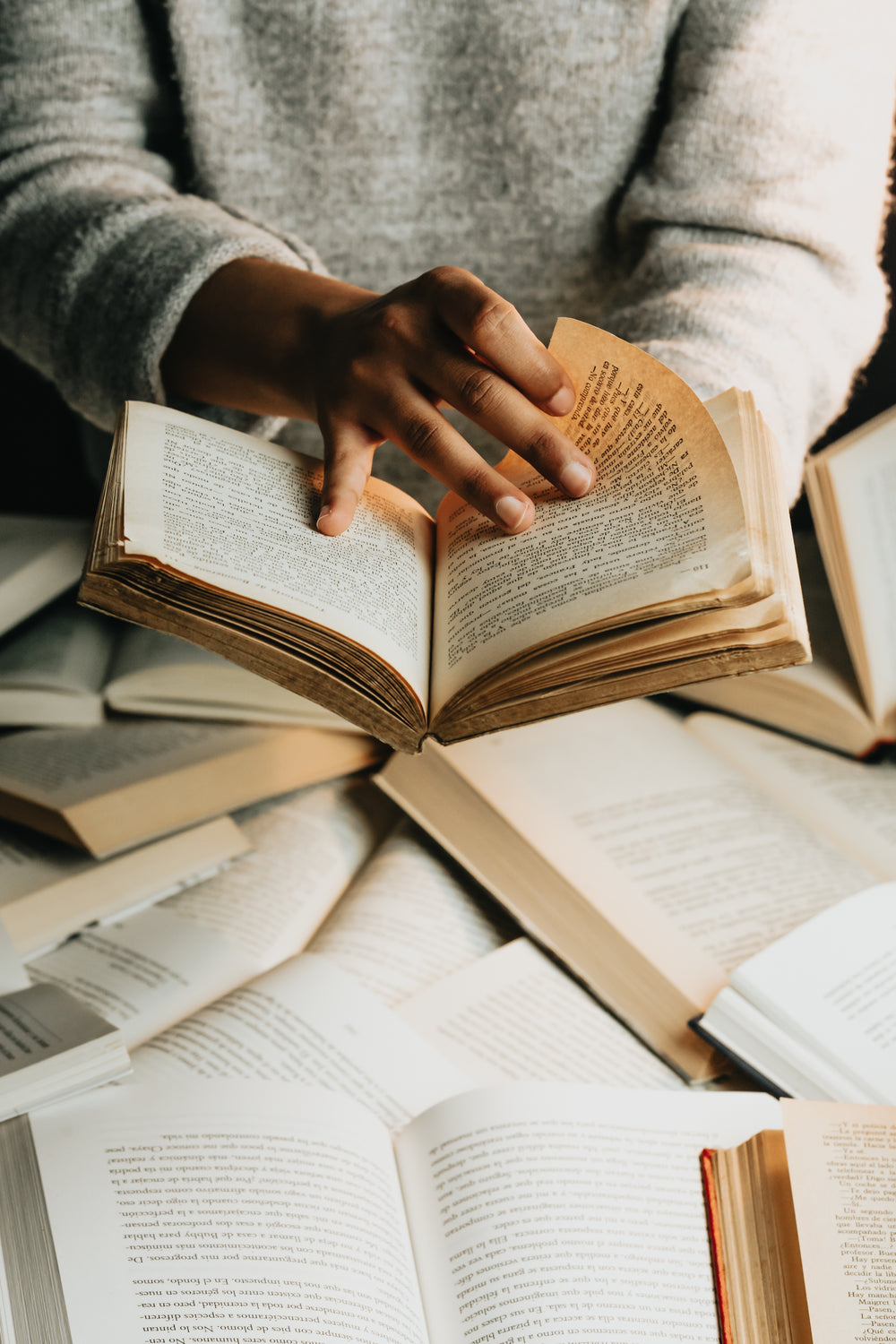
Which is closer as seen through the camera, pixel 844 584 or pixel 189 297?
pixel 189 297

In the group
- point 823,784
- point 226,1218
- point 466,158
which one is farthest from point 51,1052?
point 466,158

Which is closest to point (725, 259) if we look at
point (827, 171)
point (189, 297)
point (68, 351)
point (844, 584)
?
point (827, 171)

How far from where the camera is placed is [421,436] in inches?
20.9

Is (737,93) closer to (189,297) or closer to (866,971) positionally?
(189,297)

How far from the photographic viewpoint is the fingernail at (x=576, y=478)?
0.50 metres

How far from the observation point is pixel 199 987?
0.61 meters

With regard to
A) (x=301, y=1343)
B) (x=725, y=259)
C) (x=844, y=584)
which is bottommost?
(x=301, y=1343)

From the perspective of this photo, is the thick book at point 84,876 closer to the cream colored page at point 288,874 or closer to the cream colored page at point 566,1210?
the cream colored page at point 288,874

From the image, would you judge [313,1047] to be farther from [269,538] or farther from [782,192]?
[782,192]

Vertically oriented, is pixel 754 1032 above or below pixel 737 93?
below

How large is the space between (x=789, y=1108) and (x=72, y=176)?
83cm

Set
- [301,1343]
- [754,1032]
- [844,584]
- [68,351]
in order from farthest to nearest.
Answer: [844,584], [68,351], [754,1032], [301,1343]

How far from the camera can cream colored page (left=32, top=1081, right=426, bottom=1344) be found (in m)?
0.40

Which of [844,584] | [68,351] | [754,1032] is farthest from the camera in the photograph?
[844,584]
